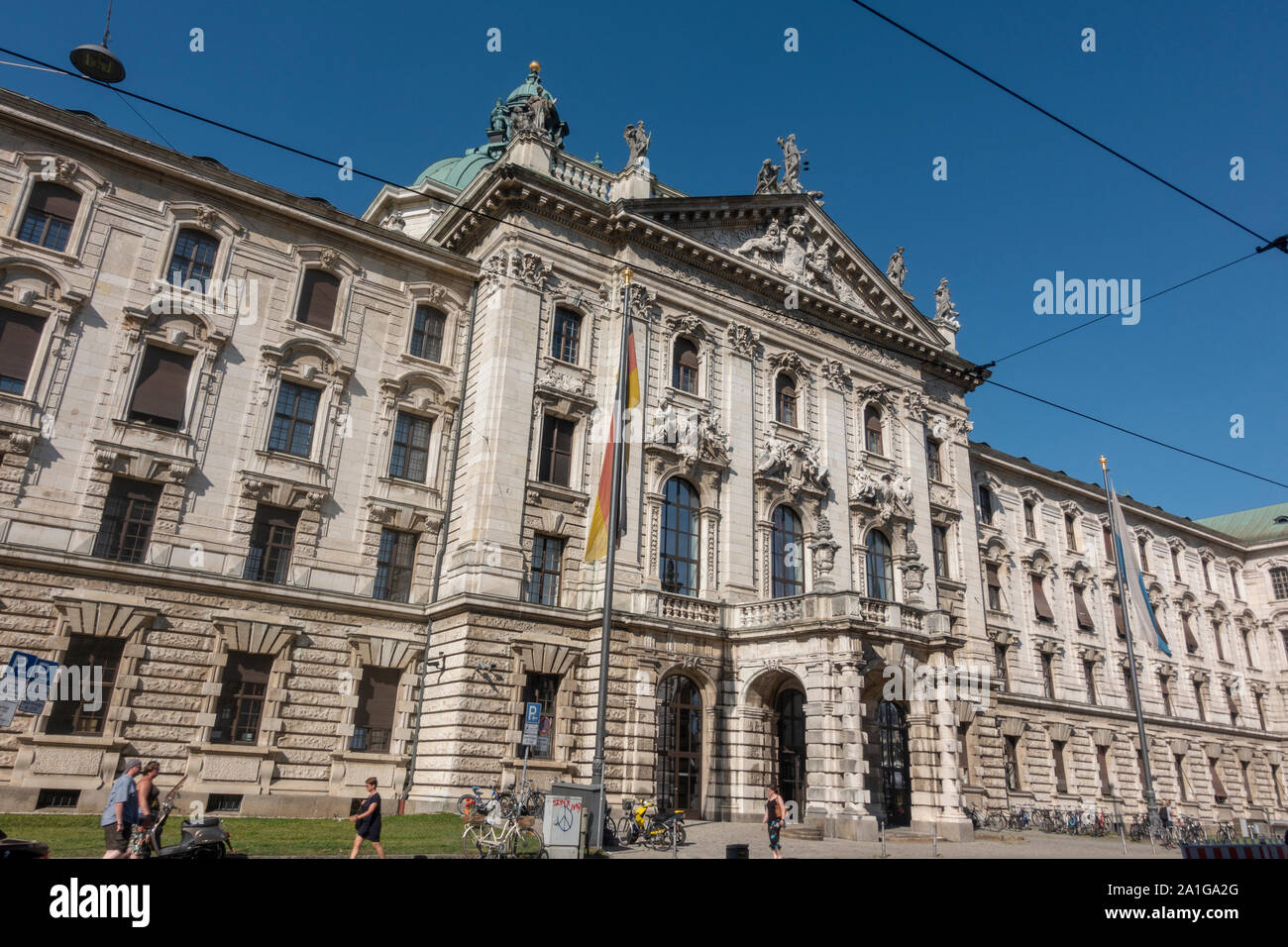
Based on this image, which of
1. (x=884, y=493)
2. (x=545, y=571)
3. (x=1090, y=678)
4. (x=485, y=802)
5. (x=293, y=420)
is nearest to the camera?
(x=485, y=802)

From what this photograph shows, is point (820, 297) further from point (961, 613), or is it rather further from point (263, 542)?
point (263, 542)

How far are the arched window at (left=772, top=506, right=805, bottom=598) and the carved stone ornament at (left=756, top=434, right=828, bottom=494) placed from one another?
1.15 meters

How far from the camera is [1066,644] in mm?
46188

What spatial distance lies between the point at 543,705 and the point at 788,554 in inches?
460

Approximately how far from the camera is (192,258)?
26766 mm

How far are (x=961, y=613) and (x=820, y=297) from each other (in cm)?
1570

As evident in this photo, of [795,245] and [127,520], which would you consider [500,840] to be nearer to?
[127,520]

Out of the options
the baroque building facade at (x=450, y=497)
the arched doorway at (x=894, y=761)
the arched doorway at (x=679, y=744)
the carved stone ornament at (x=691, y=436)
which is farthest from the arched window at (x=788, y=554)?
the arched doorway at (x=679, y=744)

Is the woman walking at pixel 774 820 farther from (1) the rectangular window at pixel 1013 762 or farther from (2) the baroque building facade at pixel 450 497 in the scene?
(1) the rectangular window at pixel 1013 762

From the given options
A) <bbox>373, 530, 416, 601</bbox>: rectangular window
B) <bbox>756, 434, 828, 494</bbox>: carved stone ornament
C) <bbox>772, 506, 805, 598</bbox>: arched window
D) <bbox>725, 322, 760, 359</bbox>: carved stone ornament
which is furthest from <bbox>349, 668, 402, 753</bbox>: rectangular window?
<bbox>725, 322, 760, 359</bbox>: carved stone ornament

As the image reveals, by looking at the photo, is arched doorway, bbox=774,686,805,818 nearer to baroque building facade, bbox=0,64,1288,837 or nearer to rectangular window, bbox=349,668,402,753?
baroque building facade, bbox=0,64,1288,837

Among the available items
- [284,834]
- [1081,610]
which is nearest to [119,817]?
[284,834]

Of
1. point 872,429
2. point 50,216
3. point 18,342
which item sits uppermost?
point 872,429
